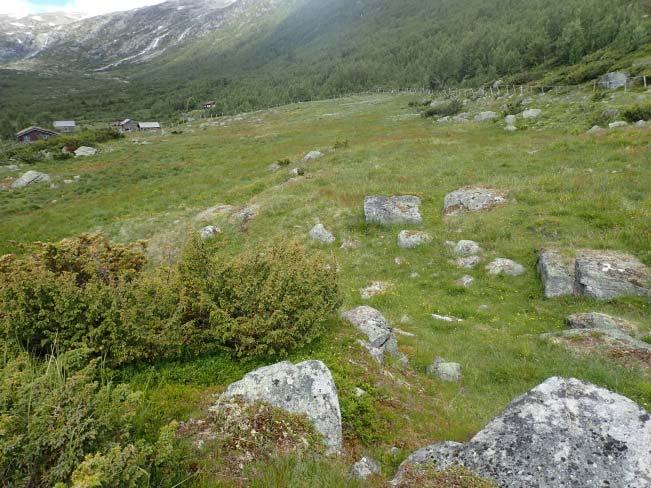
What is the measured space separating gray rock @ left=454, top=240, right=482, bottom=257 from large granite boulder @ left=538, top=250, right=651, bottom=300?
336 cm

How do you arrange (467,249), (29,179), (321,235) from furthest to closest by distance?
(29,179)
(321,235)
(467,249)

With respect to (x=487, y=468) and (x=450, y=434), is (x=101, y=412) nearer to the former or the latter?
(x=487, y=468)

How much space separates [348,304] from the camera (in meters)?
16.7

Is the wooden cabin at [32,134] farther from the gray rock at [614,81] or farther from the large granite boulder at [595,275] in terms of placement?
the large granite boulder at [595,275]

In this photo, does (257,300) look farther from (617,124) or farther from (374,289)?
(617,124)

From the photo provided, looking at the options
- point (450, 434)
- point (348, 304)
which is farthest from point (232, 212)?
point (450, 434)

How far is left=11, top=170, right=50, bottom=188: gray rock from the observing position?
49406mm

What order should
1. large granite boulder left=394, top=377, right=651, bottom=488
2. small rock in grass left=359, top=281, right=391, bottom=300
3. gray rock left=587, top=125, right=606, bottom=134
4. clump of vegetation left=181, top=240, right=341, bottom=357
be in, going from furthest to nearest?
gray rock left=587, top=125, right=606, bottom=134
small rock in grass left=359, top=281, right=391, bottom=300
clump of vegetation left=181, top=240, right=341, bottom=357
large granite boulder left=394, top=377, right=651, bottom=488

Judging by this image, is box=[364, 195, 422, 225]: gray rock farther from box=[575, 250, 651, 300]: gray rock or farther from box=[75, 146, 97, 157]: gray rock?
box=[75, 146, 97, 157]: gray rock

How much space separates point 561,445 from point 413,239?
644 inches

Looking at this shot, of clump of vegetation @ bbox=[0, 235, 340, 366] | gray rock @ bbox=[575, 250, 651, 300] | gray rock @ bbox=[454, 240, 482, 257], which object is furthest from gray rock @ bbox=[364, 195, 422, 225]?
clump of vegetation @ bbox=[0, 235, 340, 366]

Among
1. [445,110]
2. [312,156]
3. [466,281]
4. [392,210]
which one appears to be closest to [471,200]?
[392,210]

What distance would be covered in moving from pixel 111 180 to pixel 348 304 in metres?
46.2

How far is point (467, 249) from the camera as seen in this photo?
66.1ft
